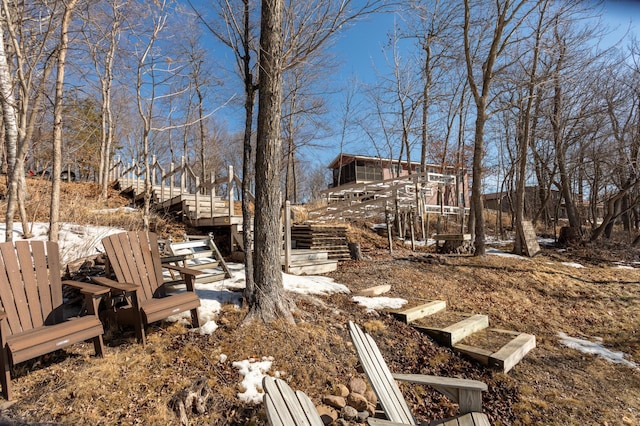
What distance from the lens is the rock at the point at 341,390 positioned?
9.53 feet

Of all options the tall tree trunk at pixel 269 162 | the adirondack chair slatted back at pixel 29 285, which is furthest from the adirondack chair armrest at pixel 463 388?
the adirondack chair slatted back at pixel 29 285

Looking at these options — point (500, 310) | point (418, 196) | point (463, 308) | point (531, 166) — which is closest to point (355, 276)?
point (463, 308)

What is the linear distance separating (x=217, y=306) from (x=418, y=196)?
675 cm

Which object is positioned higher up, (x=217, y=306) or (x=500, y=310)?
(x=217, y=306)

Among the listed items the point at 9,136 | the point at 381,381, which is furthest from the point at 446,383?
the point at 9,136

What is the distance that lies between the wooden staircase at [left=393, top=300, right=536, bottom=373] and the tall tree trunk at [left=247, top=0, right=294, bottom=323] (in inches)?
77.0

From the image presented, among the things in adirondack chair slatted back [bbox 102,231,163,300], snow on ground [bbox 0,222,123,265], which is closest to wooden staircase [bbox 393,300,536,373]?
adirondack chair slatted back [bbox 102,231,163,300]

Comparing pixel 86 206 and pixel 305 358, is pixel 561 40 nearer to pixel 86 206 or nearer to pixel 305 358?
pixel 305 358

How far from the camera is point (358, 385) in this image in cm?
303

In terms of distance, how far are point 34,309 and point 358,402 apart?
10.2 feet

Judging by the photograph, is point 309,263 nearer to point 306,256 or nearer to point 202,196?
point 306,256

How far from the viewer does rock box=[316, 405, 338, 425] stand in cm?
255

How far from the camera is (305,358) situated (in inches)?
132

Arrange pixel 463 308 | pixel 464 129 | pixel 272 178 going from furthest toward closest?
pixel 464 129 → pixel 463 308 → pixel 272 178
